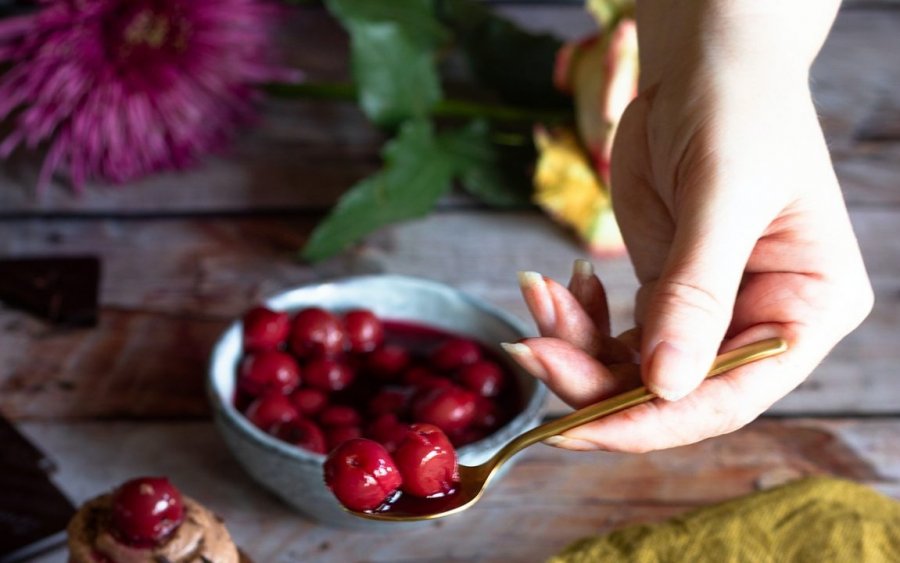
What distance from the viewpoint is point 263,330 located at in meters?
0.69

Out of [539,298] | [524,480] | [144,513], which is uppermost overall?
[539,298]

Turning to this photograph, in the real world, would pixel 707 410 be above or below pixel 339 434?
above

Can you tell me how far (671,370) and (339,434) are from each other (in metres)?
0.26

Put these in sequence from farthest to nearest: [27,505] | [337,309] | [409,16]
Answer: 1. [409,16]
2. [337,309]
3. [27,505]

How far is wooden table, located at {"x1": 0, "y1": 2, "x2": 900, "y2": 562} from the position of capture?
0.67 metres

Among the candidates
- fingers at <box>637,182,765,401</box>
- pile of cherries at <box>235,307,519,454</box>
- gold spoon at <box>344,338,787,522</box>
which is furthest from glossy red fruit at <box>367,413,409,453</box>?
fingers at <box>637,182,765,401</box>

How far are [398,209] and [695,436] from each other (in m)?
0.44

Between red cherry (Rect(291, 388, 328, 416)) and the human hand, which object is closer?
the human hand

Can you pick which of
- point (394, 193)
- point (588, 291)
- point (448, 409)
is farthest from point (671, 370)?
point (394, 193)

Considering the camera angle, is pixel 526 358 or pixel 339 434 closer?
pixel 526 358

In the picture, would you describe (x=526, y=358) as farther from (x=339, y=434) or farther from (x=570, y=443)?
(x=339, y=434)

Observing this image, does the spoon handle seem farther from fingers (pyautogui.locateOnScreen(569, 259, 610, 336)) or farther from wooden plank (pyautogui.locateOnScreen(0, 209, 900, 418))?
wooden plank (pyautogui.locateOnScreen(0, 209, 900, 418))

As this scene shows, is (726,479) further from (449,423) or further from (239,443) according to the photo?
(239,443)

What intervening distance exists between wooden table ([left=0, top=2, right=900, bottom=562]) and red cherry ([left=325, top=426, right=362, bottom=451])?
0.06 meters
